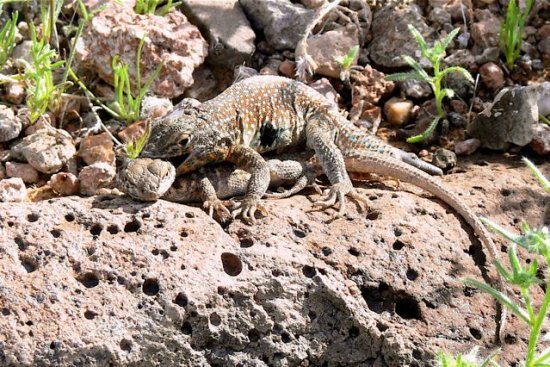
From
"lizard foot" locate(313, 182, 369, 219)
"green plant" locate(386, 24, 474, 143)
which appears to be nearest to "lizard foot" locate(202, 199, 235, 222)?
"lizard foot" locate(313, 182, 369, 219)

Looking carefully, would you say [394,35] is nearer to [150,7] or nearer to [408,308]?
[150,7]

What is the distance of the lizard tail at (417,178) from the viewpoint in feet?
15.7

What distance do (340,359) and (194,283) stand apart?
0.89m

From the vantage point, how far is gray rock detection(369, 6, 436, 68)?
6.74 meters

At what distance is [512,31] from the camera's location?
21.5ft

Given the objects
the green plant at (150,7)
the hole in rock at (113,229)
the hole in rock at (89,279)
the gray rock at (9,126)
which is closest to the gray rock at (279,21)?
the green plant at (150,7)

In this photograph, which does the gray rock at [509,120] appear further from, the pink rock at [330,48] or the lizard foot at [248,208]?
the lizard foot at [248,208]

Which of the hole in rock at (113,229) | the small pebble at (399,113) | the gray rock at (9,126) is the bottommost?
the gray rock at (9,126)

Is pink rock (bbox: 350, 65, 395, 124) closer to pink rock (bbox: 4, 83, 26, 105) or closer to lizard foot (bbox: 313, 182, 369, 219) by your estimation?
lizard foot (bbox: 313, 182, 369, 219)

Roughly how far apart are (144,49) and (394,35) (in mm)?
2106

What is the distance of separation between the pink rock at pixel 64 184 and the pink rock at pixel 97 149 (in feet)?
0.92

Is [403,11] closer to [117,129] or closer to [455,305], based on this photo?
[117,129]

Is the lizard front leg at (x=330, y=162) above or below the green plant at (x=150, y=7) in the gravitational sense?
below

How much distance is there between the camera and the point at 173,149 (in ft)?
16.6
